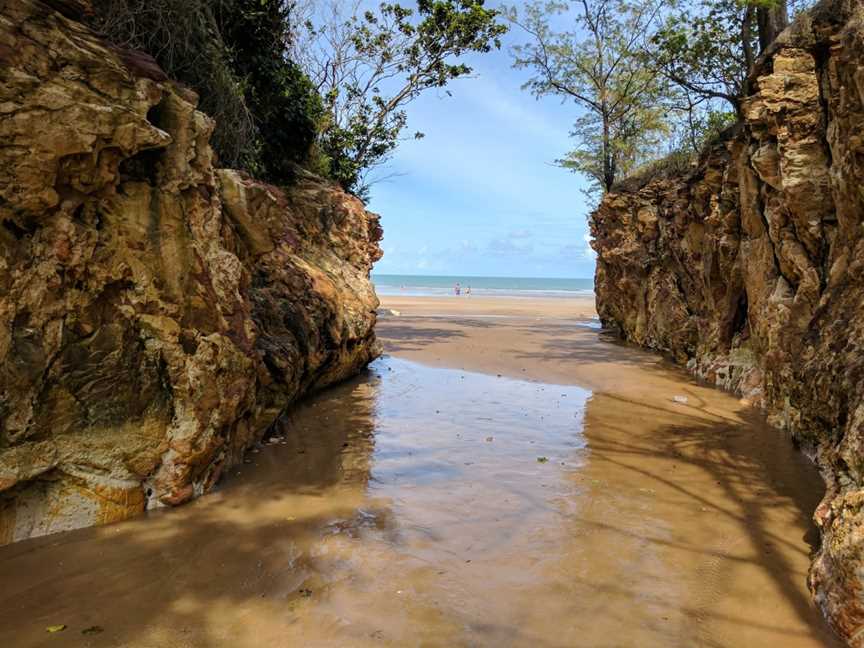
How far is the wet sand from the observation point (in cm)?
302

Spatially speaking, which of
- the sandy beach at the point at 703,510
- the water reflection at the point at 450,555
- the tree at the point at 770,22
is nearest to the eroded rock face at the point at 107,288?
the water reflection at the point at 450,555

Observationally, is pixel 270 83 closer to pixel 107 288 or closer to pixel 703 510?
A: pixel 107 288

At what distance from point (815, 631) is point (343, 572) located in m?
2.75

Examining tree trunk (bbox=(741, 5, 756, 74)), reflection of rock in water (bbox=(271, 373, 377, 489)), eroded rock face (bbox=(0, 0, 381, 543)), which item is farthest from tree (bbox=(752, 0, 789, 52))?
eroded rock face (bbox=(0, 0, 381, 543))

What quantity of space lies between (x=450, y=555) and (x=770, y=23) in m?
12.6

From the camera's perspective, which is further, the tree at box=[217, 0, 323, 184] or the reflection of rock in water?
the tree at box=[217, 0, 323, 184]

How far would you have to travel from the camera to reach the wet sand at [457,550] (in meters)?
3.02

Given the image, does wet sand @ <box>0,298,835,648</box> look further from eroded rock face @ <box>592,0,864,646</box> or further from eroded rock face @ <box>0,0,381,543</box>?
eroded rock face @ <box>592,0,864,646</box>

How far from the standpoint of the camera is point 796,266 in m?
7.25

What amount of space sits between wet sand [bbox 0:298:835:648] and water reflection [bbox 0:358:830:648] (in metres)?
0.02

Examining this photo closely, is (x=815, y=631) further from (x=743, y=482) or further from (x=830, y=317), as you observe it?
(x=830, y=317)

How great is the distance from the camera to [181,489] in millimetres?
4520

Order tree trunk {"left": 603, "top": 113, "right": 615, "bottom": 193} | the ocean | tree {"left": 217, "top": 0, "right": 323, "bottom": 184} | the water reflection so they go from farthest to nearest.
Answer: the ocean → tree trunk {"left": 603, "top": 113, "right": 615, "bottom": 193} → tree {"left": 217, "top": 0, "right": 323, "bottom": 184} → the water reflection

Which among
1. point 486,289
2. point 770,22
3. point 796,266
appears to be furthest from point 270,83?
point 486,289
